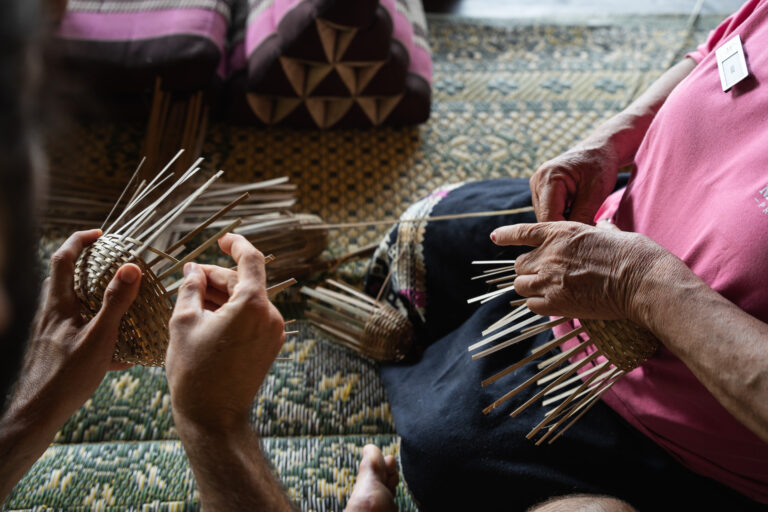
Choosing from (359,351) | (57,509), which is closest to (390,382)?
(359,351)

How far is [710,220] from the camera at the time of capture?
2.95 feet

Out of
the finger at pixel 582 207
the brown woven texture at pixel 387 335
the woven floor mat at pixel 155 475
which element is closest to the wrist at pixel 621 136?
the finger at pixel 582 207

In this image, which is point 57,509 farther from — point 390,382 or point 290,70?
point 290,70

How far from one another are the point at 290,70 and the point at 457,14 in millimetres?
1170

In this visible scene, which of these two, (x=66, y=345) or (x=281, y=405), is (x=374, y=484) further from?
(x=66, y=345)

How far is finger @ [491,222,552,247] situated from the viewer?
101 centimetres

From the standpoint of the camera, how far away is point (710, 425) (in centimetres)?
91

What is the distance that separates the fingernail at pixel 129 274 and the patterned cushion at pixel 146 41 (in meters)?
1.20

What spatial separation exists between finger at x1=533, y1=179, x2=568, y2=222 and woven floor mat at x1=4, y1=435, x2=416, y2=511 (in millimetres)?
701

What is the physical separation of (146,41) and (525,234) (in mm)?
1528

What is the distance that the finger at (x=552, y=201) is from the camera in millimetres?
1154

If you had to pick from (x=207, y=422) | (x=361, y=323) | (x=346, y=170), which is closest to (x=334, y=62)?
(x=346, y=170)

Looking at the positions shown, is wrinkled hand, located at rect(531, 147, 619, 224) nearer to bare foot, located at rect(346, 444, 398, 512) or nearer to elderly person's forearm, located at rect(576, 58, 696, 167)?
elderly person's forearm, located at rect(576, 58, 696, 167)

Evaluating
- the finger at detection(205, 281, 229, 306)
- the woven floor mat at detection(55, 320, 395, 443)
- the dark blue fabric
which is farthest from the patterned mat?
the finger at detection(205, 281, 229, 306)
